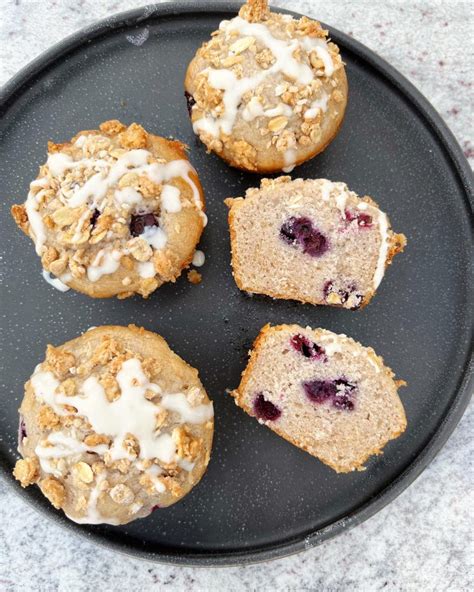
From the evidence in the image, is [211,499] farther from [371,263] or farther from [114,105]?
[114,105]

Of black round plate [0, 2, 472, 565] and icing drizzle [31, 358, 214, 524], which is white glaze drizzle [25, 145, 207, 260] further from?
icing drizzle [31, 358, 214, 524]

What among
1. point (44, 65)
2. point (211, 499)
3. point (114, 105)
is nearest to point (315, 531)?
point (211, 499)

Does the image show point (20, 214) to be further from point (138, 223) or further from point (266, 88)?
point (266, 88)

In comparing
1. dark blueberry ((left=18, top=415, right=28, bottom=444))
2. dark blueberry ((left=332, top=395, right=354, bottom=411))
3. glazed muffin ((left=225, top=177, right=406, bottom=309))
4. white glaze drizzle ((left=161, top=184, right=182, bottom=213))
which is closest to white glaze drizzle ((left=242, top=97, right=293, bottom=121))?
glazed muffin ((left=225, top=177, right=406, bottom=309))

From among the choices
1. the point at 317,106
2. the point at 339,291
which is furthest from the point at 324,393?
the point at 317,106

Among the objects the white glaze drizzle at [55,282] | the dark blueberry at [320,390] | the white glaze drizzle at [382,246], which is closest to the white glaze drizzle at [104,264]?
the white glaze drizzle at [55,282]

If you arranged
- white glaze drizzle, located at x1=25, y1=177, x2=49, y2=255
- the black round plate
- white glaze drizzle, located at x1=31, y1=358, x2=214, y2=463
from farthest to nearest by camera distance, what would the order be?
the black round plate, white glaze drizzle, located at x1=25, y1=177, x2=49, y2=255, white glaze drizzle, located at x1=31, y1=358, x2=214, y2=463
